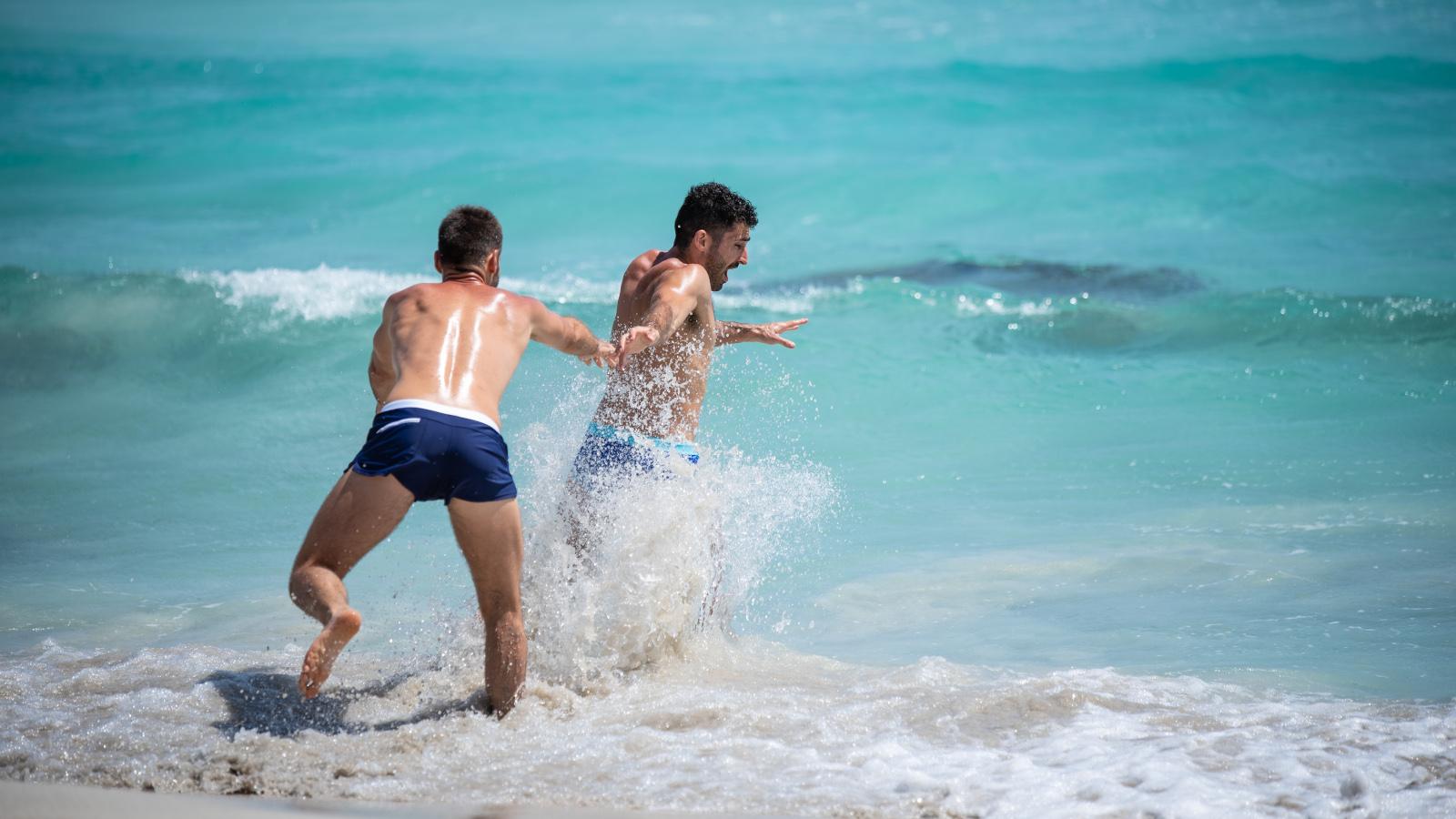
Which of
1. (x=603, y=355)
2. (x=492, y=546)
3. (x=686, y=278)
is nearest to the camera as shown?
(x=492, y=546)

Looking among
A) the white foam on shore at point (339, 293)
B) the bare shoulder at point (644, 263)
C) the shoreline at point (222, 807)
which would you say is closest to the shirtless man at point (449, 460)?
the shoreline at point (222, 807)

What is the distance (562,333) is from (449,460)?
2.42ft

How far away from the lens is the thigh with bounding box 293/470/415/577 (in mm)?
3939

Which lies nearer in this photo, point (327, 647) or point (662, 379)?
point (327, 647)

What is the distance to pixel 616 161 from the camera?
1991 cm

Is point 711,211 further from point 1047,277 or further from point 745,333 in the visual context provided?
point 1047,277

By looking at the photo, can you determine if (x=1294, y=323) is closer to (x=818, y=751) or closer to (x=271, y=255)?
(x=818, y=751)

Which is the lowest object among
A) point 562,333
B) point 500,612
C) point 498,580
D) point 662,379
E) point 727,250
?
point 500,612

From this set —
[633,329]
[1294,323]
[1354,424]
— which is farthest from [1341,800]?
[1294,323]

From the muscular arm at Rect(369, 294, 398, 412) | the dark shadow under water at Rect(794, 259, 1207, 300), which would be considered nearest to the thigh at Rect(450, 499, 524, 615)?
the muscular arm at Rect(369, 294, 398, 412)

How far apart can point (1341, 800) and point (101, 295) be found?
11037 mm

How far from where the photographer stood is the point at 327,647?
3666mm

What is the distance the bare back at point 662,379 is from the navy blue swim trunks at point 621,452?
0.12 feet

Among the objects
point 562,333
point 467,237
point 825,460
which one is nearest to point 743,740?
point 562,333
